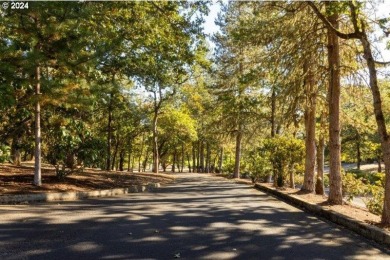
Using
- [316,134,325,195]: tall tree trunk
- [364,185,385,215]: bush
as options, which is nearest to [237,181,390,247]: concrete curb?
[364,185,385,215]: bush

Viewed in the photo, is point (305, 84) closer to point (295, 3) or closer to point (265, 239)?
point (295, 3)

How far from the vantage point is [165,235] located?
270 inches

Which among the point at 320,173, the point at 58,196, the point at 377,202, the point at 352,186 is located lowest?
the point at 377,202

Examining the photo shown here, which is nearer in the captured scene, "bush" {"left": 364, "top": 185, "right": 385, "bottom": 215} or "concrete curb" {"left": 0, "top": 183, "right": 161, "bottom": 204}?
"concrete curb" {"left": 0, "top": 183, "right": 161, "bottom": 204}

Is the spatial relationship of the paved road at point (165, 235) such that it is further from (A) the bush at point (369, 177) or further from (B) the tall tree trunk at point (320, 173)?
(B) the tall tree trunk at point (320, 173)

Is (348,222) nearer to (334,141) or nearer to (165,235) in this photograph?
(334,141)

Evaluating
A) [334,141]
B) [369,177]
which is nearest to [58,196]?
[334,141]

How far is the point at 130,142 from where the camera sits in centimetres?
5000

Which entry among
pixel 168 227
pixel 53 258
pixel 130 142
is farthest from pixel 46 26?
pixel 130 142

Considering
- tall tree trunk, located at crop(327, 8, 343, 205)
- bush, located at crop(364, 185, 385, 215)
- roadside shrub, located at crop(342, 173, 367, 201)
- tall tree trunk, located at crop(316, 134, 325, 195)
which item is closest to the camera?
tall tree trunk, located at crop(327, 8, 343, 205)

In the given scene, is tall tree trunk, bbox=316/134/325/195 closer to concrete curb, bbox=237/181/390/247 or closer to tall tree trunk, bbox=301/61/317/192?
tall tree trunk, bbox=301/61/317/192

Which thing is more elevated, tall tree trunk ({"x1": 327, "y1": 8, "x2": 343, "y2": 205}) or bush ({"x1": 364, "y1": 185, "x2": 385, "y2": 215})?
tall tree trunk ({"x1": 327, "y1": 8, "x2": 343, "y2": 205})

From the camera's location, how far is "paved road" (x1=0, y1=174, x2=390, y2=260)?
221 inches

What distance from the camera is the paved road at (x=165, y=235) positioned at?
18.5ft
